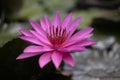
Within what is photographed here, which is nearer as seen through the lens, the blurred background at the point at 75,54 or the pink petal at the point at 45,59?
the pink petal at the point at 45,59

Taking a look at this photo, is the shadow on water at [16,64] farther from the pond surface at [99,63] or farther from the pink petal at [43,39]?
the pond surface at [99,63]

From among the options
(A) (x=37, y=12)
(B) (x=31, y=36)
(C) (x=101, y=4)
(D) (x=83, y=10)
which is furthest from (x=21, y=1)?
(B) (x=31, y=36)

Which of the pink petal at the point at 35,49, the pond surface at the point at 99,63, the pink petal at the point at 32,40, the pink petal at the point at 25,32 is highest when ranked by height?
the pond surface at the point at 99,63

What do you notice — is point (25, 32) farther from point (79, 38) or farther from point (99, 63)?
point (99, 63)

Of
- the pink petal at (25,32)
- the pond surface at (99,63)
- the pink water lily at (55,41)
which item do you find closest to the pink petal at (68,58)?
the pink water lily at (55,41)

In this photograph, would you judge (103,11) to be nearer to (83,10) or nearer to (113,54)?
(83,10)

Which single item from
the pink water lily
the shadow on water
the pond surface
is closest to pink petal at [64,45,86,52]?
the pink water lily

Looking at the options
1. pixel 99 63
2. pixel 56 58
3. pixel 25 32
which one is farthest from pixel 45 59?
pixel 99 63
